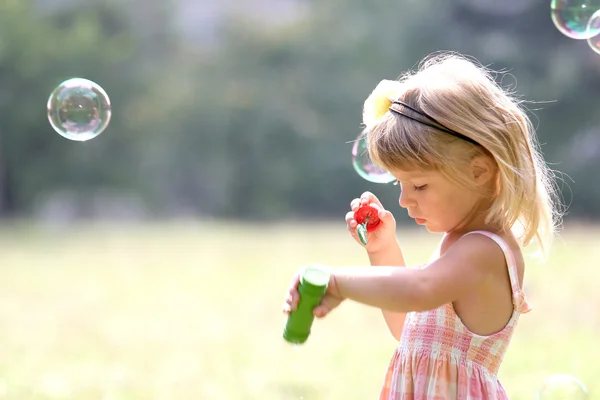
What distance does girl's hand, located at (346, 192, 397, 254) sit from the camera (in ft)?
4.97

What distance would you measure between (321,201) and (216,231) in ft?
8.97

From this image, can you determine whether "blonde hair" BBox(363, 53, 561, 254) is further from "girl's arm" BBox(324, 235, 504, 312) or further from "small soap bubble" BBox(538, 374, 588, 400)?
"small soap bubble" BBox(538, 374, 588, 400)

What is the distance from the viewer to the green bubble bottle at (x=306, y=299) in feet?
3.73

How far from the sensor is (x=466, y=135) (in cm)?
133

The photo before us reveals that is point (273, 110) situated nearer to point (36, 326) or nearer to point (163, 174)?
point (163, 174)

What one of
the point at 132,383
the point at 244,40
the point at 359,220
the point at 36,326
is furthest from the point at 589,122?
the point at 359,220

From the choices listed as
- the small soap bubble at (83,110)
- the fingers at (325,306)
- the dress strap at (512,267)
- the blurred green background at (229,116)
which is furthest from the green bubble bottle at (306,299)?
the blurred green background at (229,116)

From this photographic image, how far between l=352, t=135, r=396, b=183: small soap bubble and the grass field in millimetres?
396

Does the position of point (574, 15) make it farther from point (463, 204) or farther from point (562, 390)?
Answer: point (463, 204)

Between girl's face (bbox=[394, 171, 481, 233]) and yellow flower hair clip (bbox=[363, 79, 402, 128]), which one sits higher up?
yellow flower hair clip (bbox=[363, 79, 402, 128])

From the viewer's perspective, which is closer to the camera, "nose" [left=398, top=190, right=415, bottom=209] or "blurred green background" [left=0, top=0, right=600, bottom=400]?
"nose" [left=398, top=190, right=415, bottom=209]

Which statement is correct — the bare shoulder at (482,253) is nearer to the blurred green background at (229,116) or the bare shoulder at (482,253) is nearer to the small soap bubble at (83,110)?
the small soap bubble at (83,110)

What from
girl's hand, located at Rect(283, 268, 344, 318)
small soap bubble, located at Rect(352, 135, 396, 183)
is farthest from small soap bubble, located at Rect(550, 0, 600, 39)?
girl's hand, located at Rect(283, 268, 344, 318)

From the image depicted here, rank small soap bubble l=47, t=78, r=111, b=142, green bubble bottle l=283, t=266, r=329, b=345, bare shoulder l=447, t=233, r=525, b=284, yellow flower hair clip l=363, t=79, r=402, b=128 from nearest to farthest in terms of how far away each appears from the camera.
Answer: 1. green bubble bottle l=283, t=266, r=329, b=345
2. bare shoulder l=447, t=233, r=525, b=284
3. yellow flower hair clip l=363, t=79, r=402, b=128
4. small soap bubble l=47, t=78, r=111, b=142
